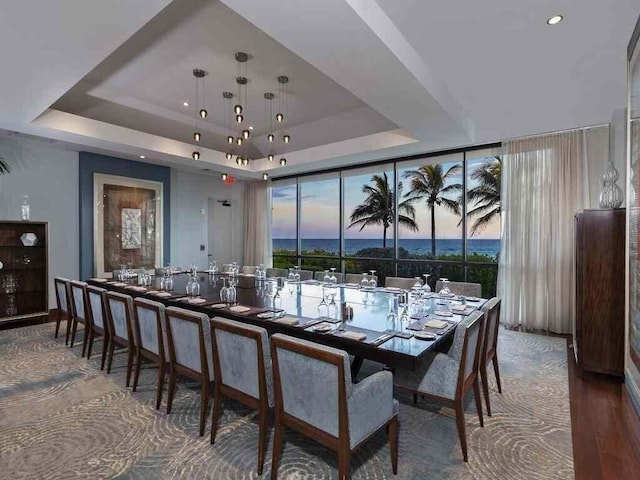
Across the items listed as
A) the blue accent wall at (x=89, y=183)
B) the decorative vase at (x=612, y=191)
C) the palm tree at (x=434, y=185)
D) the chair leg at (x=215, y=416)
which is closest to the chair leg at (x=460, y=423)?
the chair leg at (x=215, y=416)

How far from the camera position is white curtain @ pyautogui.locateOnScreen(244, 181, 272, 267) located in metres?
8.59

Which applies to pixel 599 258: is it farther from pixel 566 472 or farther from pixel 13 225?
pixel 13 225

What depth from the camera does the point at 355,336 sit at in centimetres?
226

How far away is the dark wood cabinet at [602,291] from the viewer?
343cm

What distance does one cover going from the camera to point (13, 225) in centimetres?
535

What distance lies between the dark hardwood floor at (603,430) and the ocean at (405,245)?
3.08 m

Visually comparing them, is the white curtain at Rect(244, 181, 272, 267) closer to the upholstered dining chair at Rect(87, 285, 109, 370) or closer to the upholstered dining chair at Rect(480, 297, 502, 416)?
the upholstered dining chair at Rect(87, 285, 109, 370)

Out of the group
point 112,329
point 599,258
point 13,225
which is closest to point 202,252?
point 13,225

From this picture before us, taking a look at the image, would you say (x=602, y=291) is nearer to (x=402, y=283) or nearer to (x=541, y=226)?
(x=541, y=226)

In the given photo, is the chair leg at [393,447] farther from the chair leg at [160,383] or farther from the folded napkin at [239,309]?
the chair leg at [160,383]

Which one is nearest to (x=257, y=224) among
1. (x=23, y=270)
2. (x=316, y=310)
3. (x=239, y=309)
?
(x=23, y=270)

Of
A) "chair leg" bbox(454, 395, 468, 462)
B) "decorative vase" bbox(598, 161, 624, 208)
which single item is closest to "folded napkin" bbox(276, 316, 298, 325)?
"chair leg" bbox(454, 395, 468, 462)

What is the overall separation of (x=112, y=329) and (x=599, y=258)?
5.12 meters

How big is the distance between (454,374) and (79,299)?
14.1 feet
